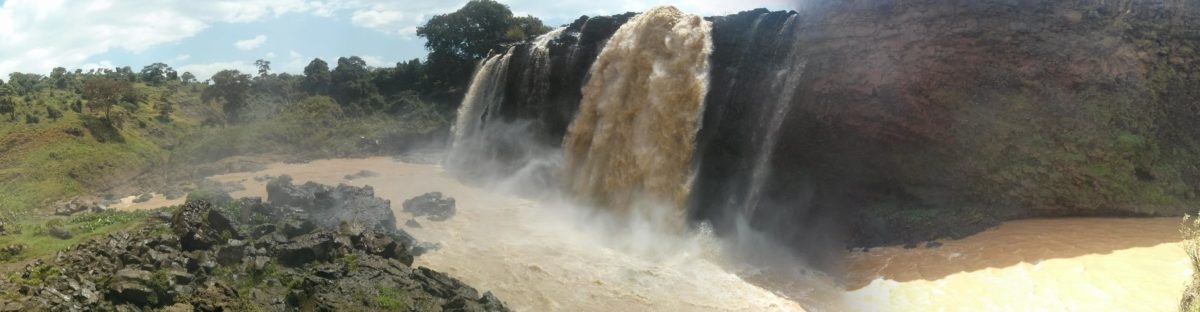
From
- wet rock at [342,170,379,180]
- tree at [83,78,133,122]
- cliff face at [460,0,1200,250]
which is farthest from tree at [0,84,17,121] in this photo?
cliff face at [460,0,1200,250]

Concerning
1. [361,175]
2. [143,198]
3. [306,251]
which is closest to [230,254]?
[306,251]

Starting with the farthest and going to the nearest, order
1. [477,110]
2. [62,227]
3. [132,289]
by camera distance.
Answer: [477,110] → [62,227] → [132,289]

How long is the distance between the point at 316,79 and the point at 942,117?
116 feet

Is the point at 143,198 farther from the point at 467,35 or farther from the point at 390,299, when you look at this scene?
the point at 467,35

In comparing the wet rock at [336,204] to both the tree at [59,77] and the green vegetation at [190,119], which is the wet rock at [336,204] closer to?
the green vegetation at [190,119]

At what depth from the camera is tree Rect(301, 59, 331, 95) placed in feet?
131

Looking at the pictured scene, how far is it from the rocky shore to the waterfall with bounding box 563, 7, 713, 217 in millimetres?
5838

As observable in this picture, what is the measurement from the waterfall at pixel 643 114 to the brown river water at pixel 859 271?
1.49 m

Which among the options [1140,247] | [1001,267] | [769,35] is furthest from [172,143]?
[1140,247]

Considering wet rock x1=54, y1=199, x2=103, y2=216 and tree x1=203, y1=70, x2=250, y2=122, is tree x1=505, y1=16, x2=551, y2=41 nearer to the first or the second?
tree x1=203, y1=70, x2=250, y2=122

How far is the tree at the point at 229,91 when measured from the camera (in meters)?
36.6

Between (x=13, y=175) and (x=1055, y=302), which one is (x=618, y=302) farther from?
(x=13, y=175)

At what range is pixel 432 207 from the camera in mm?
19391

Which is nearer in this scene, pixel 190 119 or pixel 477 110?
pixel 477 110
